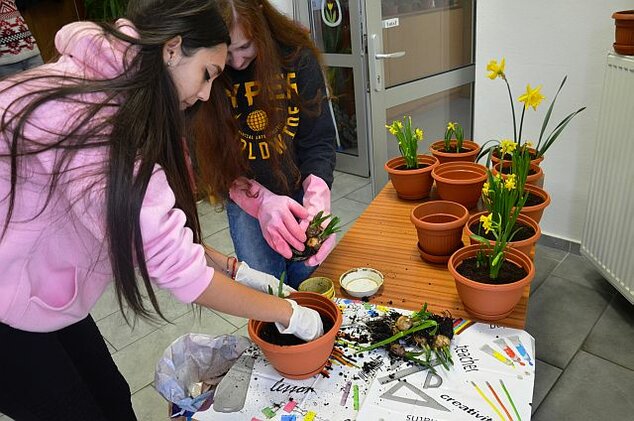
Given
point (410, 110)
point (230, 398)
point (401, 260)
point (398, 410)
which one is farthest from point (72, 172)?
point (410, 110)

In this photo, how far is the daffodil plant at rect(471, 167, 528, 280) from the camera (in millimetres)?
912

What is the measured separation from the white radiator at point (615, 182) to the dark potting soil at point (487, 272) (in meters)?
0.94

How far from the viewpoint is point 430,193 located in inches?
55.7

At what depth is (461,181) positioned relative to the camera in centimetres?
123

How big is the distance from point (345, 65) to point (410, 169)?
6.00ft

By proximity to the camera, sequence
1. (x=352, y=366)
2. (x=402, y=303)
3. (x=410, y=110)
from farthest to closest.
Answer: (x=410, y=110)
(x=402, y=303)
(x=352, y=366)

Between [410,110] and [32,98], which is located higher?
[32,98]

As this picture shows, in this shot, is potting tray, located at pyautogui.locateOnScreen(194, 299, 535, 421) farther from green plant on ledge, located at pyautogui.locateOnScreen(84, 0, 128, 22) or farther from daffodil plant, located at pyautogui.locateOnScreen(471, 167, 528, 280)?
green plant on ledge, located at pyautogui.locateOnScreen(84, 0, 128, 22)

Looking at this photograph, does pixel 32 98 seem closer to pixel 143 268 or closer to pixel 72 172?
pixel 72 172

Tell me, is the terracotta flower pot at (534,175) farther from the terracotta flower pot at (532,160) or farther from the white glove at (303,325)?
the white glove at (303,325)

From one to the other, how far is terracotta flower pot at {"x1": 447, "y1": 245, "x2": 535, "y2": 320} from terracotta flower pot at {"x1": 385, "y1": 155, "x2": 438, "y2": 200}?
1.41 ft

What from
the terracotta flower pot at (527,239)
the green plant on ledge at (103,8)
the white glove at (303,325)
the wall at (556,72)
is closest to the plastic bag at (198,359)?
the white glove at (303,325)

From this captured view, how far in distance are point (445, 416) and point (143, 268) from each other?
50 cm

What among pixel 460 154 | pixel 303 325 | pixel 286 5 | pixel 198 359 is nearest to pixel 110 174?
pixel 303 325
